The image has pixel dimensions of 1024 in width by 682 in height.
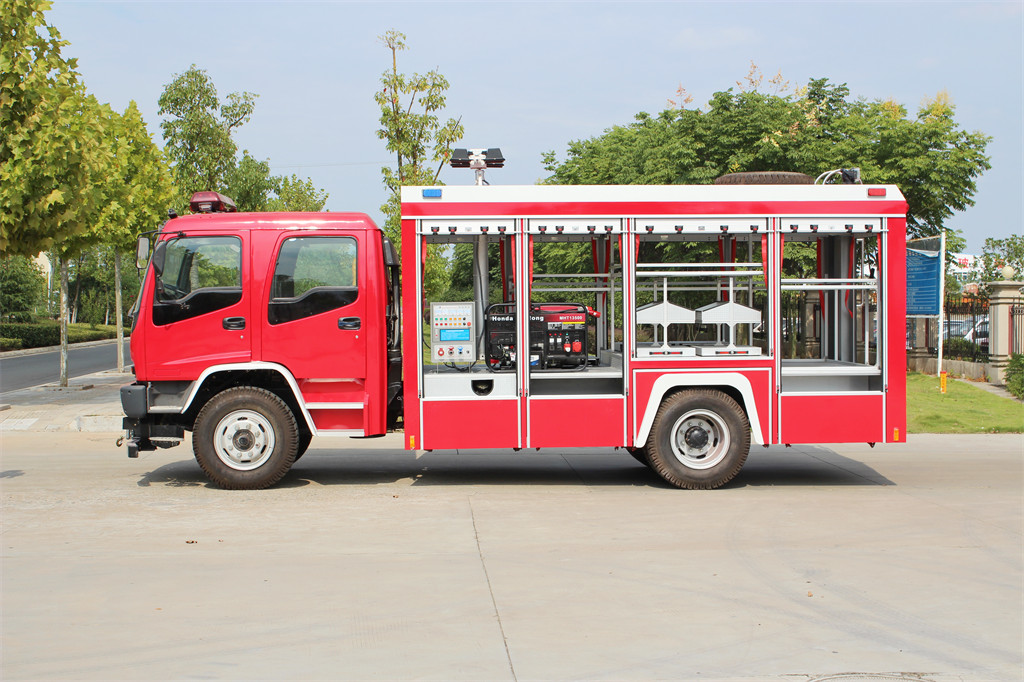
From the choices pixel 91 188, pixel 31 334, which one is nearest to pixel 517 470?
pixel 91 188

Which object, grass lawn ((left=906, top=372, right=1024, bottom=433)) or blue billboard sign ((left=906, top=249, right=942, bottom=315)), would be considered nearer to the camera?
grass lawn ((left=906, top=372, right=1024, bottom=433))

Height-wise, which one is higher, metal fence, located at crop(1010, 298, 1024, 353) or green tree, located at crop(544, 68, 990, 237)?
green tree, located at crop(544, 68, 990, 237)

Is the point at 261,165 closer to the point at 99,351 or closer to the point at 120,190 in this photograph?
the point at 120,190

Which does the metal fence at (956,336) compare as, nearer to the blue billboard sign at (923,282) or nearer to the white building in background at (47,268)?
the blue billboard sign at (923,282)

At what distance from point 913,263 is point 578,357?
551 inches

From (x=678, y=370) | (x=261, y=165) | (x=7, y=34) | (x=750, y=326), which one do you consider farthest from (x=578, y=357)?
(x=261, y=165)

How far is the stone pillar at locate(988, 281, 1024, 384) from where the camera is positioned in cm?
2019

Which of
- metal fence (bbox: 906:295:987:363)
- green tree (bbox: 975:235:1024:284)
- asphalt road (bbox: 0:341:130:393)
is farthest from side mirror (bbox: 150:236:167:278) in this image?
green tree (bbox: 975:235:1024:284)

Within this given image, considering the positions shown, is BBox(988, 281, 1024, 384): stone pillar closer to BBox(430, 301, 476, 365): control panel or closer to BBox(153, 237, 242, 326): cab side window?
BBox(430, 301, 476, 365): control panel

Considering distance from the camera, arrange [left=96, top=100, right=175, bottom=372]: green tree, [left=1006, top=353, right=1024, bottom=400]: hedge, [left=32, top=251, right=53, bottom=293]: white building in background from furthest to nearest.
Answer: [left=32, top=251, right=53, bottom=293]: white building in background → [left=96, top=100, right=175, bottom=372]: green tree → [left=1006, top=353, right=1024, bottom=400]: hedge

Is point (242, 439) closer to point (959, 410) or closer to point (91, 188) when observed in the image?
point (91, 188)

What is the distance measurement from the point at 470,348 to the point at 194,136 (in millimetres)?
16883

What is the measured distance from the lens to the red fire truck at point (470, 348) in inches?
372

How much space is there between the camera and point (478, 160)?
1027 centimetres
